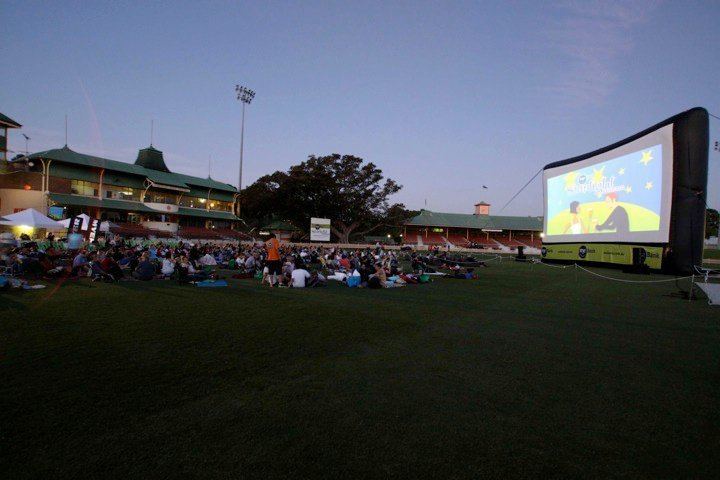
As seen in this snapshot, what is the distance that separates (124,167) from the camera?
137 ft

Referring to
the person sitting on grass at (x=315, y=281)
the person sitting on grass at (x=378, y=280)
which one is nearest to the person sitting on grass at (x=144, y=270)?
the person sitting on grass at (x=315, y=281)

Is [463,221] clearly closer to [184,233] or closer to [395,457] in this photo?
[184,233]

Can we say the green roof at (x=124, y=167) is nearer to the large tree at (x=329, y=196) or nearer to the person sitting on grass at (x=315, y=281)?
the large tree at (x=329, y=196)

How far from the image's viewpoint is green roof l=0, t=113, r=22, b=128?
32.4 metres

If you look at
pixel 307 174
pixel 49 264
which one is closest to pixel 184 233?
pixel 307 174

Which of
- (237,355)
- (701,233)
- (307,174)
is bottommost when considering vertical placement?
(237,355)

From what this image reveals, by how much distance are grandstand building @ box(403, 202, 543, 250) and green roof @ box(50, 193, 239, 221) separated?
32127 mm

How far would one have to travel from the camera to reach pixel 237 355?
5.44m

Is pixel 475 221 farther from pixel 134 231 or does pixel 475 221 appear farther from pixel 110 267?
pixel 110 267

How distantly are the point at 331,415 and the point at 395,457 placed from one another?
2.94 feet

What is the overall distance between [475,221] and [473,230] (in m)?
1.71

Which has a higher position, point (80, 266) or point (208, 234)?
point (208, 234)

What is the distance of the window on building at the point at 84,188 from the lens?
37562 millimetres

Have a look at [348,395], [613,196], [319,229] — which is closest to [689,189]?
[613,196]
